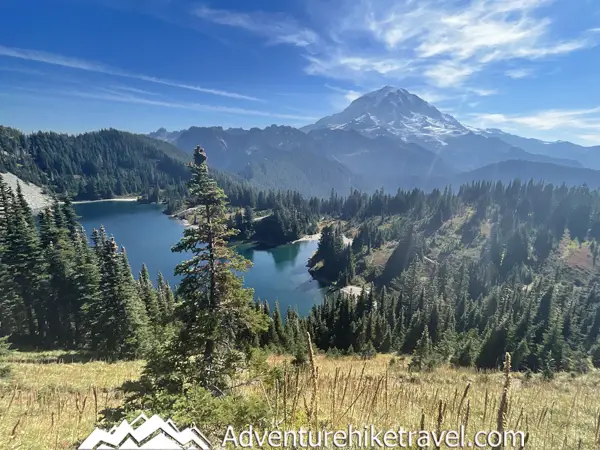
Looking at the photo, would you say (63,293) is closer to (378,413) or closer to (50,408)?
(50,408)

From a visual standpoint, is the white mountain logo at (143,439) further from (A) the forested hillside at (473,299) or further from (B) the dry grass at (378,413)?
(A) the forested hillside at (473,299)

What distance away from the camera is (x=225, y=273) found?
49.6 feet

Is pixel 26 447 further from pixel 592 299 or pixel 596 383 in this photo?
pixel 592 299

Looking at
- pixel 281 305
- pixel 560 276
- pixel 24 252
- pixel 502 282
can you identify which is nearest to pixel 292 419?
pixel 24 252

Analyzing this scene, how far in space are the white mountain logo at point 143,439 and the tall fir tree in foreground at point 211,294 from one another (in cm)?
819

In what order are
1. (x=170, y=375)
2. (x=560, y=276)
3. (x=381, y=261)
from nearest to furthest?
(x=170, y=375) < (x=560, y=276) < (x=381, y=261)

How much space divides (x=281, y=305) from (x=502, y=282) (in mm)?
105314

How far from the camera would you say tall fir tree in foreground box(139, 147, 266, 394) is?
45.3ft

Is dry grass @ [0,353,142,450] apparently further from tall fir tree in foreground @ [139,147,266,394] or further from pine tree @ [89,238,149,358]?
pine tree @ [89,238,149,358]

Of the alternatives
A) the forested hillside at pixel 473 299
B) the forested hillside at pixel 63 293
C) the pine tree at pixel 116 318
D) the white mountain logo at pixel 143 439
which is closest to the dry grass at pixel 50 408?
the white mountain logo at pixel 143 439

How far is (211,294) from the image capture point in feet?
49.4

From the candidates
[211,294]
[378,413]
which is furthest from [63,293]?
[378,413]

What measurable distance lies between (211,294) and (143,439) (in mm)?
10174

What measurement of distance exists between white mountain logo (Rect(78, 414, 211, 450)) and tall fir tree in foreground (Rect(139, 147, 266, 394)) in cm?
819
